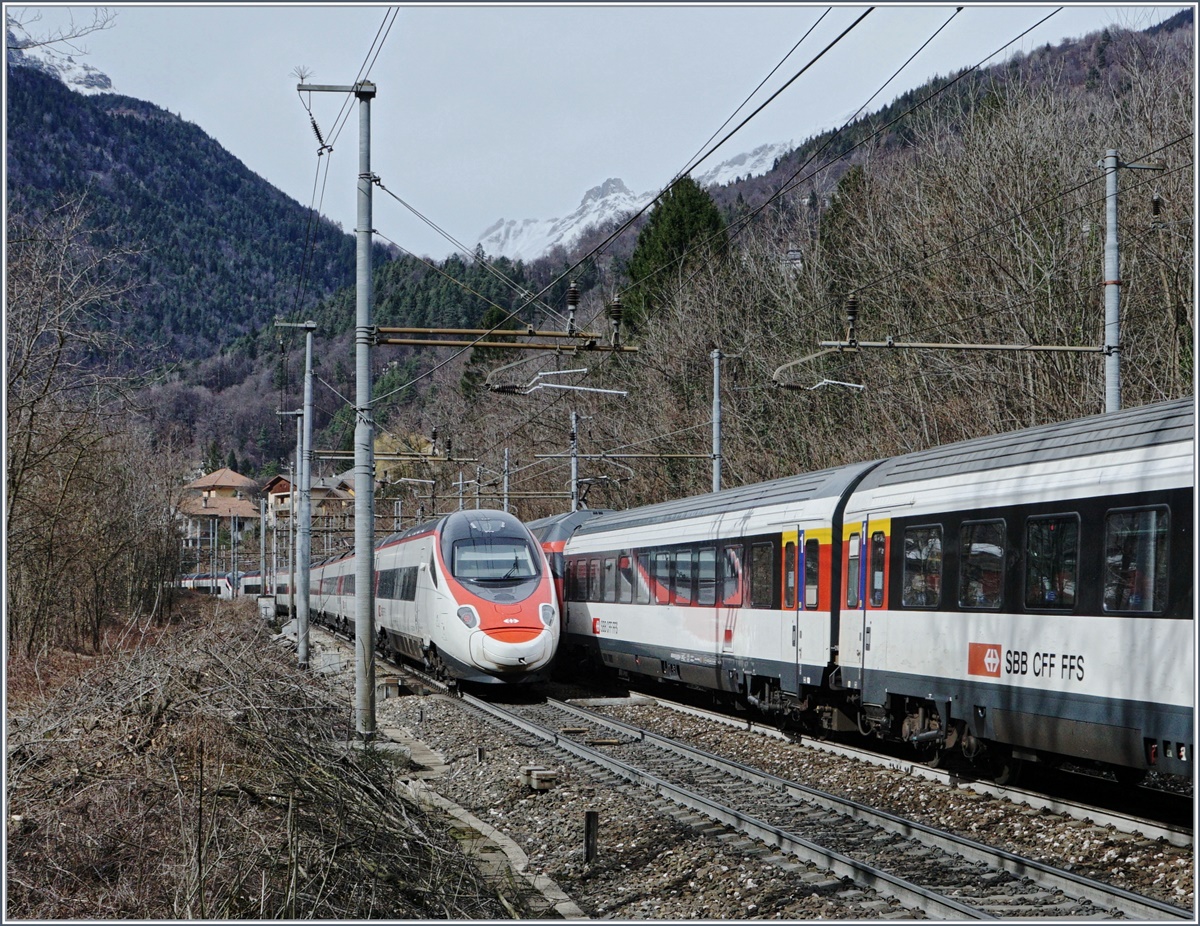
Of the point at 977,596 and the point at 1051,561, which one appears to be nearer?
the point at 1051,561

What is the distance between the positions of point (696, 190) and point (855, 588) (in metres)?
50.4

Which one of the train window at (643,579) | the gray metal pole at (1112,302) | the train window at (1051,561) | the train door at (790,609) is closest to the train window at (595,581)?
the train window at (643,579)

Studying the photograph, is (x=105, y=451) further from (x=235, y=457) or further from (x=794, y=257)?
(x=235, y=457)

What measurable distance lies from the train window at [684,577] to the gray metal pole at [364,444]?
5631 millimetres

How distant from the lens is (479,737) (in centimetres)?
1672

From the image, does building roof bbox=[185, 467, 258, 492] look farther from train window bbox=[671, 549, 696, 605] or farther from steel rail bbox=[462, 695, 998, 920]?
steel rail bbox=[462, 695, 998, 920]

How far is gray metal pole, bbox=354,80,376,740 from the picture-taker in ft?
49.9

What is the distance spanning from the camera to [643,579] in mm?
21594

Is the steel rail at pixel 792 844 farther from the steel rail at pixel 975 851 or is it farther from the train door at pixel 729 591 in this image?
the train door at pixel 729 591

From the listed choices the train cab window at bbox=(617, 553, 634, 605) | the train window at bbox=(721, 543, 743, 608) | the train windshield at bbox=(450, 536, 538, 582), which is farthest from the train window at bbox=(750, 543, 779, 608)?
the train windshield at bbox=(450, 536, 538, 582)

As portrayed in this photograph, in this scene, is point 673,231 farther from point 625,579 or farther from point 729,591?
point 729,591

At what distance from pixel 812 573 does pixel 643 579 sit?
649 centimetres

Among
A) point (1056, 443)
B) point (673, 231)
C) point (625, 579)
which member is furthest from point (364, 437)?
point (673, 231)

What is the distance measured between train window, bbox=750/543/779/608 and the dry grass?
6.93 meters
